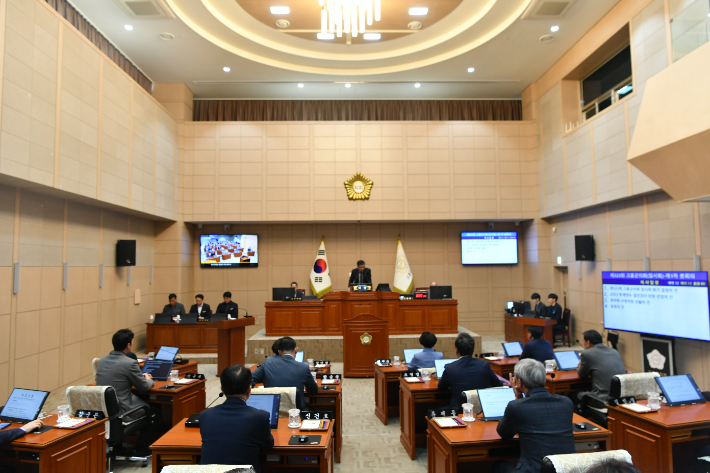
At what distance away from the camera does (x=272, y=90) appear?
11703 millimetres

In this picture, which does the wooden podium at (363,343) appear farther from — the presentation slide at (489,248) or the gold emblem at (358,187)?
the presentation slide at (489,248)

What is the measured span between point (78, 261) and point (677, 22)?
1039 cm

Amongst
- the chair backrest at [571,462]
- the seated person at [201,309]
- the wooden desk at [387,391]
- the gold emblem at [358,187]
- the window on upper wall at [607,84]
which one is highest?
the window on upper wall at [607,84]

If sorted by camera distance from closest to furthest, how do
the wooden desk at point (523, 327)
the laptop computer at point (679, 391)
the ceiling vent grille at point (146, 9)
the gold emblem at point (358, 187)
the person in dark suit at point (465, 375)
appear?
1. the laptop computer at point (679, 391)
2. the person in dark suit at point (465, 375)
3. the ceiling vent grille at point (146, 9)
4. the wooden desk at point (523, 327)
5. the gold emblem at point (358, 187)

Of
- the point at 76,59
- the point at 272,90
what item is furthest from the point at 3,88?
the point at 272,90

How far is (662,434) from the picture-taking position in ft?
11.4

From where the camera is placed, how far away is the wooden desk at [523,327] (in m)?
8.48

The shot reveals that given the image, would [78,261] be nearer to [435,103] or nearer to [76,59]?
[76,59]

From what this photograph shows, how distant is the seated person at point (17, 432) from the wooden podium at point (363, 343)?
463cm

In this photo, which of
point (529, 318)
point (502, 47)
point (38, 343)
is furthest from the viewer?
point (502, 47)

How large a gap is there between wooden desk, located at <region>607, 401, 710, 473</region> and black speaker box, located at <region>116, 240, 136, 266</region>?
8.77 m

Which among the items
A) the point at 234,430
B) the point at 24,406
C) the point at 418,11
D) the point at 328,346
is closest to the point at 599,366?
the point at 234,430

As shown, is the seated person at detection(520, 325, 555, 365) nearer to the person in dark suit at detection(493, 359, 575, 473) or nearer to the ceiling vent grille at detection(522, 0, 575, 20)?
the person in dark suit at detection(493, 359, 575, 473)

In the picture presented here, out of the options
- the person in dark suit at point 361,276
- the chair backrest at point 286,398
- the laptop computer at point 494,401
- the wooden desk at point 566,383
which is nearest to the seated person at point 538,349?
the wooden desk at point 566,383
